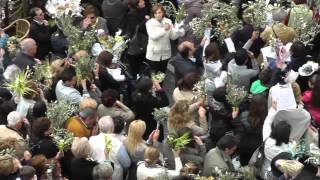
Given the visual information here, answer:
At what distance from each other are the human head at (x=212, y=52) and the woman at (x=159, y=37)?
131cm

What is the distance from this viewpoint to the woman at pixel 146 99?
379 inches

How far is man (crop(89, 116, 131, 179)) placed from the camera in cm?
865

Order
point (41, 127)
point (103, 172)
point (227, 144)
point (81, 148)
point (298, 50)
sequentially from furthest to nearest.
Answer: point (298, 50)
point (41, 127)
point (227, 144)
point (81, 148)
point (103, 172)

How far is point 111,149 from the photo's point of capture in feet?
28.5

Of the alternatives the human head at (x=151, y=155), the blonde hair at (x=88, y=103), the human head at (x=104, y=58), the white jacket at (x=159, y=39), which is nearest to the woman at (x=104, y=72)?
the human head at (x=104, y=58)

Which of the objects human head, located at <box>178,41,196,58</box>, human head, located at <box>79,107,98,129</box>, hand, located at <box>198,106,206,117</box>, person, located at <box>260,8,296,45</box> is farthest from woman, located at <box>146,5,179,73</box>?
human head, located at <box>79,107,98,129</box>

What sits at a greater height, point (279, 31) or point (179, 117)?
point (279, 31)

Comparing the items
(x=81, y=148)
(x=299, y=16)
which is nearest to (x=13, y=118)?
(x=81, y=148)

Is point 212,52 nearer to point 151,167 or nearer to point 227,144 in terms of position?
point 227,144

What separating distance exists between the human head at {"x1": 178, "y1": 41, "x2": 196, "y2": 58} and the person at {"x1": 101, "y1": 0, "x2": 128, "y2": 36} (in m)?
2.11

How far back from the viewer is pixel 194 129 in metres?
9.12

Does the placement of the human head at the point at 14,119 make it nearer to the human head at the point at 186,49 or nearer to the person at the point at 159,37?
the human head at the point at 186,49

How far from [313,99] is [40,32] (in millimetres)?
4872

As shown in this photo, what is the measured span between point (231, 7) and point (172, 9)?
112 centimetres
